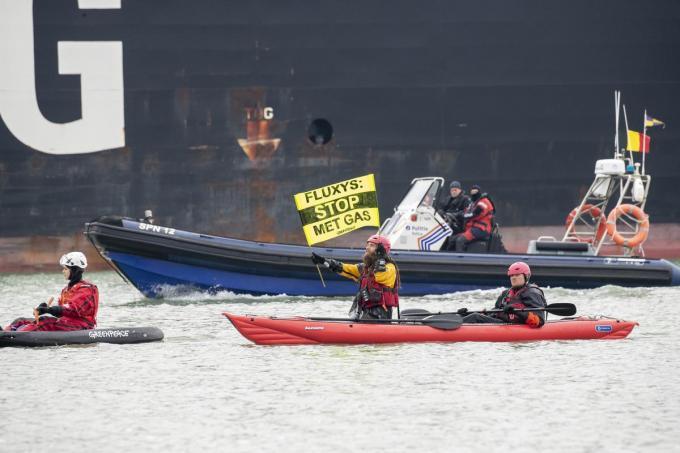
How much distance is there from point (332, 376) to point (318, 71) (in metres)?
12.0

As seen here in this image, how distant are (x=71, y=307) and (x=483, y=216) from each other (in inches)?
302

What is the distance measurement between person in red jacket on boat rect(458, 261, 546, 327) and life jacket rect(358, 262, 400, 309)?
895 millimetres

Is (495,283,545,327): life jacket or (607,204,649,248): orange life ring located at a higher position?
(607,204,649,248): orange life ring

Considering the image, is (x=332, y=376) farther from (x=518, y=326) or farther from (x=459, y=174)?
(x=459, y=174)

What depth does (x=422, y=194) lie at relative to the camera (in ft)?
64.7

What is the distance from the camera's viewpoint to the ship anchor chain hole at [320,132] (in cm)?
2377

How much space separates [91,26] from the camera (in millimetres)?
23156

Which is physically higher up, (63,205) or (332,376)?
(63,205)

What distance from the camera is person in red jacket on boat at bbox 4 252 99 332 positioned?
13.5 meters

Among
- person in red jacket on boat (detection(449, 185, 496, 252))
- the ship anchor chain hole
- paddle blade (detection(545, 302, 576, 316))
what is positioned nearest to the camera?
paddle blade (detection(545, 302, 576, 316))

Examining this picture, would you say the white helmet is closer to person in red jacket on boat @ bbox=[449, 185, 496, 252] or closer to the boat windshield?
the boat windshield

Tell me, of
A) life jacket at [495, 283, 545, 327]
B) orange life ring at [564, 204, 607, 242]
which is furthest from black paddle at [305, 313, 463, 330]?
orange life ring at [564, 204, 607, 242]

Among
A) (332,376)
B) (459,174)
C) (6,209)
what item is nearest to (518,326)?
(332,376)

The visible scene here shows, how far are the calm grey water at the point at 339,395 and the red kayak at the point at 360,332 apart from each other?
14 cm
